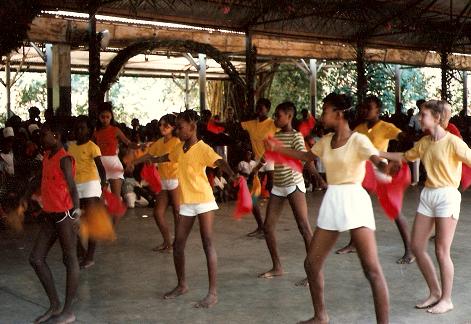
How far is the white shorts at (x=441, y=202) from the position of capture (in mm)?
5562

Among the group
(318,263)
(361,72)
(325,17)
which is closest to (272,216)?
(318,263)

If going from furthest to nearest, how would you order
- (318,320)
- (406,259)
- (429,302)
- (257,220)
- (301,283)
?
(257,220) < (406,259) < (301,283) < (429,302) < (318,320)

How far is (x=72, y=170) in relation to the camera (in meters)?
5.54

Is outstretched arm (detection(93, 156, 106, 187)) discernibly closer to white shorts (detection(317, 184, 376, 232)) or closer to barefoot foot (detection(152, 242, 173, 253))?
barefoot foot (detection(152, 242, 173, 253))

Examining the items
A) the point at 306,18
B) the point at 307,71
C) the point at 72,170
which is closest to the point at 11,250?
the point at 72,170

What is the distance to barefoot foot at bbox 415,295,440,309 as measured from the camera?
5.77 metres

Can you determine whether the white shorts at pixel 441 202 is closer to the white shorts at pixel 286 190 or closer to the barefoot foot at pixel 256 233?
the white shorts at pixel 286 190

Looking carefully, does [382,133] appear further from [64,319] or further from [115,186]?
[64,319]

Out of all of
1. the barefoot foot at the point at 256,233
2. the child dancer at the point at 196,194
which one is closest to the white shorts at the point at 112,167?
the barefoot foot at the point at 256,233

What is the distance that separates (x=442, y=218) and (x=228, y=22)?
9173mm

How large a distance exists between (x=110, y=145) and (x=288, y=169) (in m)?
2.79

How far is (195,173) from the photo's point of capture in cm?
596

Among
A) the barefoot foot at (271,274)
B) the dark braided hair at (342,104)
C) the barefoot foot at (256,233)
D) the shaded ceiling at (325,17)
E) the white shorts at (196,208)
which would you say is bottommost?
the barefoot foot at (271,274)

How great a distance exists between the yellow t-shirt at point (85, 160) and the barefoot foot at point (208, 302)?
200cm
